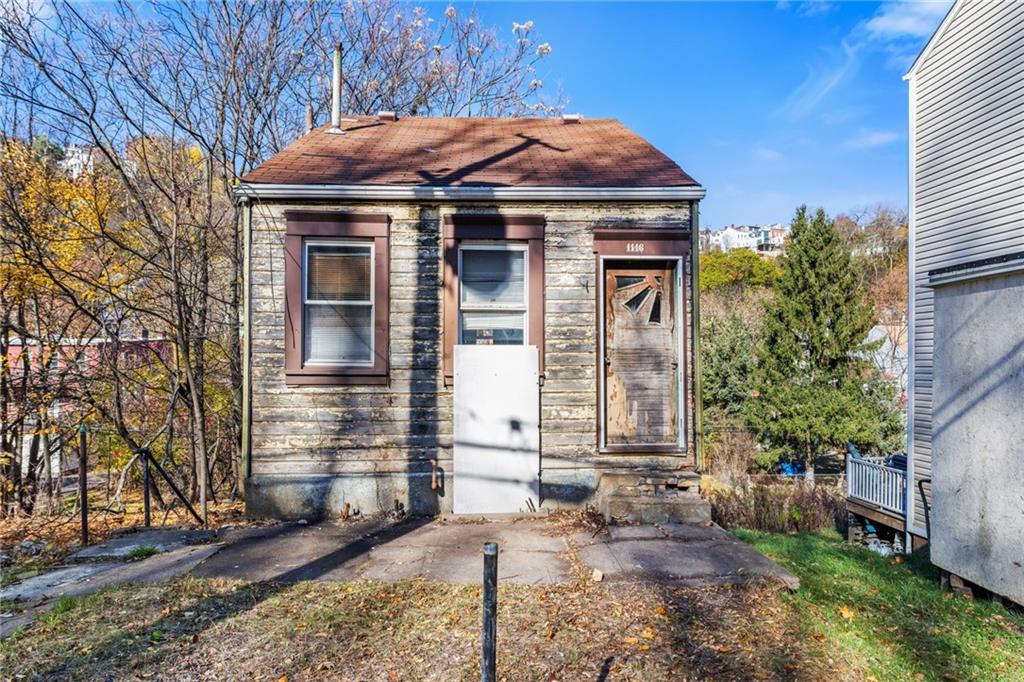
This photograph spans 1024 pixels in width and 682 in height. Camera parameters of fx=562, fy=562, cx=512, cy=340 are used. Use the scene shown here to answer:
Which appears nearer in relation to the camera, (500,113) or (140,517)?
(140,517)

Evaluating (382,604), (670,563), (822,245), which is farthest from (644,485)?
(822,245)

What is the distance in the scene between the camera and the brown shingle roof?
23.7 ft

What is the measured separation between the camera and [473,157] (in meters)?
8.21

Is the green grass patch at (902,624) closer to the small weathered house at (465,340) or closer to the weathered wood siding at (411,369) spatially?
the small weathered house at (465,340)

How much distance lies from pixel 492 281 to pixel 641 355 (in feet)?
7.07

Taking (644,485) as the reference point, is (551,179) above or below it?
above

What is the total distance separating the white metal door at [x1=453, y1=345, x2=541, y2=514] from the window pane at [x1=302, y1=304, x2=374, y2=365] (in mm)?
1205

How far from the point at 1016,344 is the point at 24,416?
13646 millimetres

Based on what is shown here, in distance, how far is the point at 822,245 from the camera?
2131 cm

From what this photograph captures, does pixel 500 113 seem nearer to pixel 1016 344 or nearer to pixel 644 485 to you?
pixel 644 485

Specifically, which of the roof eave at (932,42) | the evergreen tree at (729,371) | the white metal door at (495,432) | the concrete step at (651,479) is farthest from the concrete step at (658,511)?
the evergreen tree at (729,371)

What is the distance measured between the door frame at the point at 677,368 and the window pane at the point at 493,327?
3.40 feet

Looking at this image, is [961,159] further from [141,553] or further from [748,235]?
[748,235]

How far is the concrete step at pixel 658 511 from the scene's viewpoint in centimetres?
627
